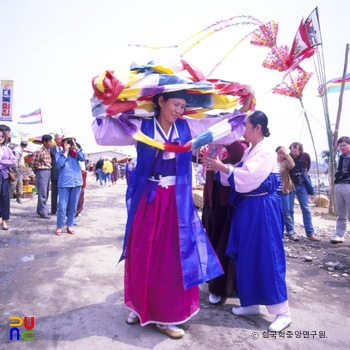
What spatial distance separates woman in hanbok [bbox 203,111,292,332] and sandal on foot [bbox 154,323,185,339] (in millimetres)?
609

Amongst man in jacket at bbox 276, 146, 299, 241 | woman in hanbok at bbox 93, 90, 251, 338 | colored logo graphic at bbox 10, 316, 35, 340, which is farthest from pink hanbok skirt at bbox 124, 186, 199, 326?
man in jacket at bbox 276, 146, 299, 241

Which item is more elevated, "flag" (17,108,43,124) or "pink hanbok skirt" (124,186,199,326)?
"flag" (17,108,43,124)

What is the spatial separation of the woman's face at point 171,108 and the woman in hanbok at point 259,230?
484 mm

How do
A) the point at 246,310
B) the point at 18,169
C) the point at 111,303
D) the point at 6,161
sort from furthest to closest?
the point at 18,169
the point at 6,161
the point at 111,303
the point at 246,310

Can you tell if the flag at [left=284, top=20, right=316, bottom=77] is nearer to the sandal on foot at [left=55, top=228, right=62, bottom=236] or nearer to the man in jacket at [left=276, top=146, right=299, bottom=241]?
the man in jacket at [left=276, top=146, right=299, bottom=241]

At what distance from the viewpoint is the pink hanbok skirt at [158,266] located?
2.47 meters

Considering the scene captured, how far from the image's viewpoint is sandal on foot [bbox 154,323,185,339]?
2465 mm

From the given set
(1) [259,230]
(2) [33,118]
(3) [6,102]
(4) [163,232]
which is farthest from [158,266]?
(2) [33,118]

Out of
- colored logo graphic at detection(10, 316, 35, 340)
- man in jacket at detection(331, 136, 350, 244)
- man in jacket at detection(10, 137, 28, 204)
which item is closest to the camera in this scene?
colored logo graphic at detection(10, 316, 35, 340)

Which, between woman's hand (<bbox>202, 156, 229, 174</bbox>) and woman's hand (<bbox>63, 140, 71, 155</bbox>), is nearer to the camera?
woman's hand (<bbox>202, 156, 229, 174</bbox>)

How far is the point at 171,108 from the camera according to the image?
2.55m

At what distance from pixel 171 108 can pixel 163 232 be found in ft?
3.28

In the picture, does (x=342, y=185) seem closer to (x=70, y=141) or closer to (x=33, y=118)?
(x=70, y=141)

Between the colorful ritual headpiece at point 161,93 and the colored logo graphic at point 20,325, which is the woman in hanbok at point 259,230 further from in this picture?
the colored logo graphic at point 20,325
